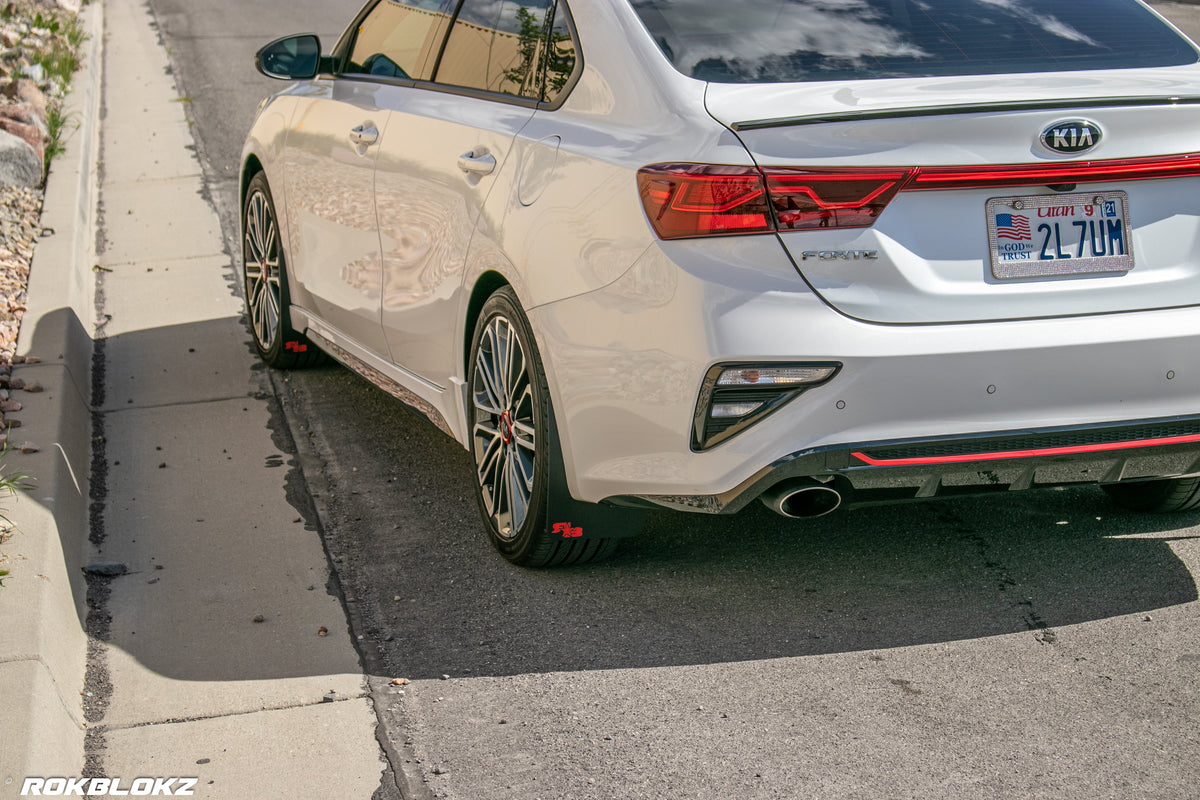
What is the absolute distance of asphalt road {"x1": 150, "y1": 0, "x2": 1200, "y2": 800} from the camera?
135 inches

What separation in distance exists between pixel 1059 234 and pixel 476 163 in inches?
68.4

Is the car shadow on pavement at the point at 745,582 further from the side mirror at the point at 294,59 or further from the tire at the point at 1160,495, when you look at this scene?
the side mirror at the point at 294,59

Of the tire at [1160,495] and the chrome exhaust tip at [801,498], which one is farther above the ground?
the chrome exhaust tip at [801,498]

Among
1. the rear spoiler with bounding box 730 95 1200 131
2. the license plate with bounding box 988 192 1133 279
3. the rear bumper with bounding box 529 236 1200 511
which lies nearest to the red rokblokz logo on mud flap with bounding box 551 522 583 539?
the rear bumper with bounding box 529 236 1200 511

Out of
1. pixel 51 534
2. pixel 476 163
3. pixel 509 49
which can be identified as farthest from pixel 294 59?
pixel 51 534

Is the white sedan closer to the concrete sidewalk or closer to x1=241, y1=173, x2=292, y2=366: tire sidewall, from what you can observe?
the concrete sidewalk

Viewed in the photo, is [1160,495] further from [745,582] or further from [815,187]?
[815,187]

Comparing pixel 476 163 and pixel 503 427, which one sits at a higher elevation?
pixel 476 163

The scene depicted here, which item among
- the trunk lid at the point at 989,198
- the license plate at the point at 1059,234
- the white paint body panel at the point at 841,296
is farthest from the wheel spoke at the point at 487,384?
the license plate at the point at 1059,234

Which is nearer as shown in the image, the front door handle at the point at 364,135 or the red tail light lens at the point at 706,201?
the red tail light lens at the point at 706,201

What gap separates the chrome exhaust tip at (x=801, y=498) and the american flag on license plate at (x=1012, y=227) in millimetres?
746

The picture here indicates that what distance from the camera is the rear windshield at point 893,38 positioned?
382 centimetres

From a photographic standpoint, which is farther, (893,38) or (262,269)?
(262,269)

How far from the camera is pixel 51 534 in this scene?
4469mm
